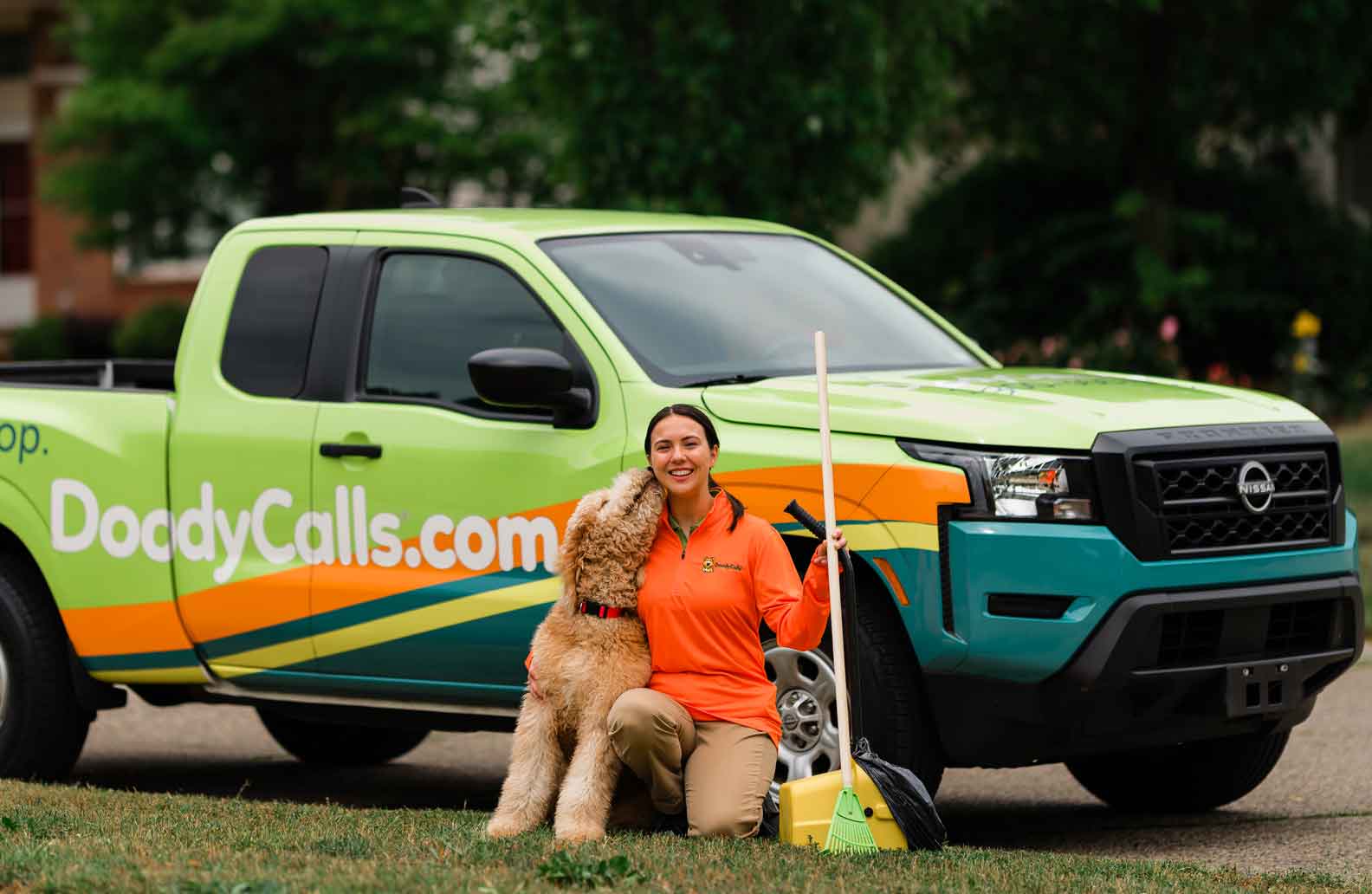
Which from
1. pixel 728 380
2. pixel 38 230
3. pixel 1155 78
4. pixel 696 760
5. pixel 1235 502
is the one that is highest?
pixel 1155 78

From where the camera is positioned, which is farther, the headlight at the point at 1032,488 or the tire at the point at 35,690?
the tire at the point at 35,690

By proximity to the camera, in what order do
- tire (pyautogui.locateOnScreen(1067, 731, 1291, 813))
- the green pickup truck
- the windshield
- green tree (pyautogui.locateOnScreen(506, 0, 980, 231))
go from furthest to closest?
green tree (pyautogui.locateOnScreen(506, 0, 980, 231)), tire (pyautogui.locateOnScreen(1067, 731, 1291, 813)), the windshield, the green pickup truck

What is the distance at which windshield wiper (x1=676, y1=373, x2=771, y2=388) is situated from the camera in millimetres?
7148

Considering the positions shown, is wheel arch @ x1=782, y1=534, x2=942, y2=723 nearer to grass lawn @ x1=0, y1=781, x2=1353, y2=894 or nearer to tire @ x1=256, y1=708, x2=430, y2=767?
grass lawn @ x1=0, y1=781, x2=1353, y2=894

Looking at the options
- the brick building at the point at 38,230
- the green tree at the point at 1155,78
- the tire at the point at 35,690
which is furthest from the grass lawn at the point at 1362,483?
the brick building at the point at 38,230

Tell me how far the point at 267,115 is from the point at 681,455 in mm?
21337

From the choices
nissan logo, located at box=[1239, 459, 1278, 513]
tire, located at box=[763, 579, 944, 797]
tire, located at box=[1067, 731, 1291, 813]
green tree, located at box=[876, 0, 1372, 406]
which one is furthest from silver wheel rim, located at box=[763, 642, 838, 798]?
green tree, located at box=[876, 0, 1372, 406]

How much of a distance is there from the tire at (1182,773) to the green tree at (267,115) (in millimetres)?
17564

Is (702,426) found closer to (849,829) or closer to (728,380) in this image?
(728,380)

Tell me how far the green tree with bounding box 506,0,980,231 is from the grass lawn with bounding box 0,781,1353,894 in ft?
24.8

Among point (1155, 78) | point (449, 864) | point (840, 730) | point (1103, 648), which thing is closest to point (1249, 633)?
point (1103, 648)

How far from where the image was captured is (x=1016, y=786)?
8.67 meters

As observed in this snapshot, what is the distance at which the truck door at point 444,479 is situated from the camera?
719 centimetres

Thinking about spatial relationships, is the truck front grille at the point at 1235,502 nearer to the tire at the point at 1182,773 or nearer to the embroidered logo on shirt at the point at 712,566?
the tire at the point at 1182,773
